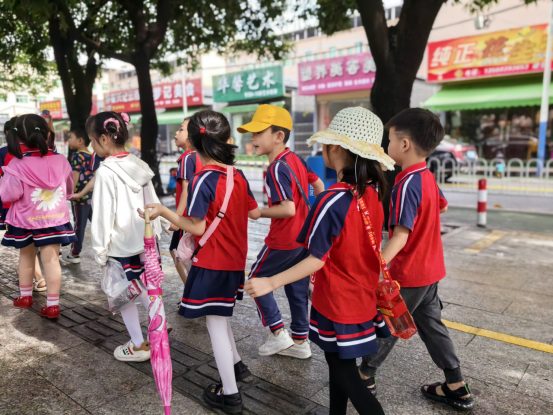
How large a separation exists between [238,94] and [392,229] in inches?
828

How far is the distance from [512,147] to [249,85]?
39.4 ft

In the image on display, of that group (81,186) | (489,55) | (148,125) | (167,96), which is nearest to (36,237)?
(81,186)

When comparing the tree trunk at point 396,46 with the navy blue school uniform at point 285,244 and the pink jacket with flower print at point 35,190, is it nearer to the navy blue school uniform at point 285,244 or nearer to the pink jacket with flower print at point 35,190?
the navy blue school uniform at point 285,244

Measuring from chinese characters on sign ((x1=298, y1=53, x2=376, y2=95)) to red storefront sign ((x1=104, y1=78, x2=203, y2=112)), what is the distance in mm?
7043

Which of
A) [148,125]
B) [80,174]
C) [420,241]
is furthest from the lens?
[148,125]

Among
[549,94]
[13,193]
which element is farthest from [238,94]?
[13,193]

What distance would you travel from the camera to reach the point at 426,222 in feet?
7.58

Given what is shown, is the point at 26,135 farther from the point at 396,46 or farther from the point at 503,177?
the point at 503,177

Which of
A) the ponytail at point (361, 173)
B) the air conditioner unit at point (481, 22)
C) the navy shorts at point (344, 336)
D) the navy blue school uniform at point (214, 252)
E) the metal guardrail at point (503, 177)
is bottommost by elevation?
the metal guardrail at point (503, 177)

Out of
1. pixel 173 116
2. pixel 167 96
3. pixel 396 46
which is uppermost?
pixel 167 96

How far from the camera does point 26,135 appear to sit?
3527mm

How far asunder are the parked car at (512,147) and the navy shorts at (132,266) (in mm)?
18178

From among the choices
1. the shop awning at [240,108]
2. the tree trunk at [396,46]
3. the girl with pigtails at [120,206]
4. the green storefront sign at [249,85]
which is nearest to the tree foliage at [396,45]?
the tree trunk at [396,46]

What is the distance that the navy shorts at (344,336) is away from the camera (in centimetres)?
192
